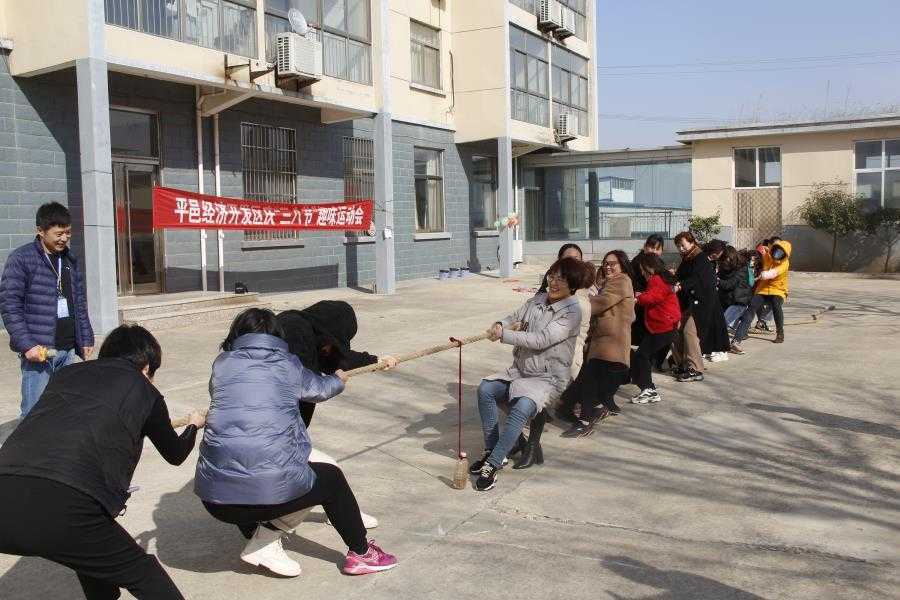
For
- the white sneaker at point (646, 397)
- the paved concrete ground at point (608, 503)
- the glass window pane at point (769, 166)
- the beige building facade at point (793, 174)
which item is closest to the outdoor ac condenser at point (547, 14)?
the beige building facade at point (793, 174)

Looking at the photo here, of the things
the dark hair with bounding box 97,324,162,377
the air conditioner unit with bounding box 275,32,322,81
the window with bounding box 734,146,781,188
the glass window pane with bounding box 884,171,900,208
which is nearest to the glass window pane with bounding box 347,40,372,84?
the air conditioner unit with bounding box 275,32,322,81

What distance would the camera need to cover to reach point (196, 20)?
1336 centimetres

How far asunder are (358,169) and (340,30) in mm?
3329

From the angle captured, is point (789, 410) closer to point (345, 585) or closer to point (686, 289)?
point (686, 289)

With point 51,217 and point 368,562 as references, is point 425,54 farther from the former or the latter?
point 368,562

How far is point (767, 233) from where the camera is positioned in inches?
979

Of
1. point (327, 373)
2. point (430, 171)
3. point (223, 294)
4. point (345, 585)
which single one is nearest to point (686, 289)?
point (327, 373)

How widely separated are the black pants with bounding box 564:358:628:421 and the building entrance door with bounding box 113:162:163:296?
29.9ft

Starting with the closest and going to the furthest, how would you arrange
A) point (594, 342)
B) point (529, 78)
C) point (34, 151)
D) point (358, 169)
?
point (594, 342)
point (34, 151)
point (358, 169)
point (529, 78)

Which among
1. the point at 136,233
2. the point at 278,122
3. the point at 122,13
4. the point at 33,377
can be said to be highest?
the point at 122,13

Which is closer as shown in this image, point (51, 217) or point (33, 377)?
point (51, 217)

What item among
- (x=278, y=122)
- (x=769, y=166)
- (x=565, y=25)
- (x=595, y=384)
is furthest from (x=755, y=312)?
(x=565, y=25)

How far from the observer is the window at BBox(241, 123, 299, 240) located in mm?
16062

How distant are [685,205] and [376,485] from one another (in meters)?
22.4
